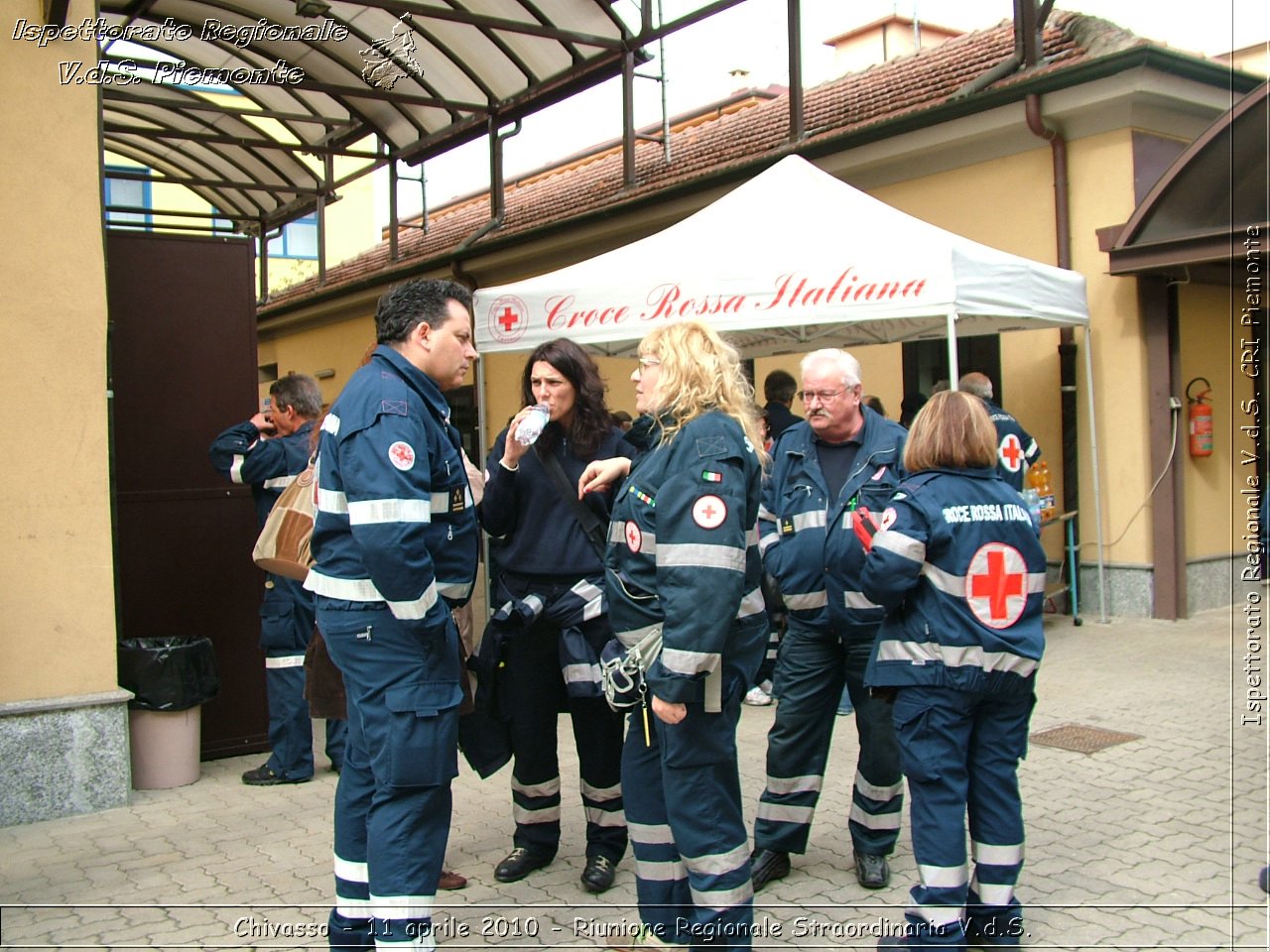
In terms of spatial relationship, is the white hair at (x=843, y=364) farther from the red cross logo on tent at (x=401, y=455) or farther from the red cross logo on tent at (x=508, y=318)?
the red cross logo on tent at (x=508, y=318)

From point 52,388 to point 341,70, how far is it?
29.3 feet

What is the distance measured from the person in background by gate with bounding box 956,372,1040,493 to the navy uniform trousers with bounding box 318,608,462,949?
12.3ft

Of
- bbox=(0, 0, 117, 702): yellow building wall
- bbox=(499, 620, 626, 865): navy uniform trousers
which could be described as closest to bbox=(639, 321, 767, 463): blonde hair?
bbox=(499, 620, 626, 865): navy uniform trousers

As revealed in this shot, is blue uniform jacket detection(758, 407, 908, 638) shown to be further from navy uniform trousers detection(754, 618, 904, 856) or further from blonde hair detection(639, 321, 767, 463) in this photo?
blonde hair detection(639, 321, 767, 463)

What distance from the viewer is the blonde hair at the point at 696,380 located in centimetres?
339

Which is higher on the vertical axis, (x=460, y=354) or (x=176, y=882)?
(x=460, y=354)

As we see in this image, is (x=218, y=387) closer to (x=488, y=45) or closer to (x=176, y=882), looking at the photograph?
(x=176, y=882)

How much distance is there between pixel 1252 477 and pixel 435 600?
814 cm

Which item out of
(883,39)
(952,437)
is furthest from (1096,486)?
(883,39)

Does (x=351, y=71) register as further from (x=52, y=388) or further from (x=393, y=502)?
(x=393, y=502)

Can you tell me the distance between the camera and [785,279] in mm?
7109

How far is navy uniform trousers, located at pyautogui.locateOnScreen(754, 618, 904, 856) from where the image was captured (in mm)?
4113

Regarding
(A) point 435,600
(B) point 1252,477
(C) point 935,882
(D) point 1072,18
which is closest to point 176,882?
(A) point 435,600

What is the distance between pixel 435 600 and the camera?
10.8 feet
